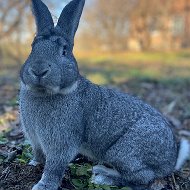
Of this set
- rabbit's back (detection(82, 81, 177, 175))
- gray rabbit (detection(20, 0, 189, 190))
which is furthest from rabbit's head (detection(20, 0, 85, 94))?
rabbit's back (detection(82, 81, 177, 175))

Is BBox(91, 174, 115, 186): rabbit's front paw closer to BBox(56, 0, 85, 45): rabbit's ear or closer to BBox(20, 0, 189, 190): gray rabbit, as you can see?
BBox(20, 0, 189, 190): gray rabbit

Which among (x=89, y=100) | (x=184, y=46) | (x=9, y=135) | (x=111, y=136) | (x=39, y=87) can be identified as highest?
(x=39, y=87)

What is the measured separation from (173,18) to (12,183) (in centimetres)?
2627

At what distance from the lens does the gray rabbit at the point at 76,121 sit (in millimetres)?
3398

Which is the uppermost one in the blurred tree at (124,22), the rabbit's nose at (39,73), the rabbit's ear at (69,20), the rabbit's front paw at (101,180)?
the rabbit's ear at (69,20)

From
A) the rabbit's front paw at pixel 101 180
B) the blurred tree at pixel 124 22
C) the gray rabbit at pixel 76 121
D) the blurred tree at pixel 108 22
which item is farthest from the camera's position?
A: the blurred tree at pixel 124 22

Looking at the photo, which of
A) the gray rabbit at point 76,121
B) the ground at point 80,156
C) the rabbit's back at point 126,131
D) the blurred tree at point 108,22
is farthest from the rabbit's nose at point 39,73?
the blurred tree at point 108,22

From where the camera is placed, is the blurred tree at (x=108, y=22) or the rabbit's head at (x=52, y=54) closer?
the rabbit's head at (x=52, y=54)

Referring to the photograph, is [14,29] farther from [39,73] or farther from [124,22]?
[124,22]

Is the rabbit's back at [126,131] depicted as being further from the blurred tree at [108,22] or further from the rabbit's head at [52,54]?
the blurred tree at [108,22]

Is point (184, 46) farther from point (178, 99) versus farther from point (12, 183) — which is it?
point (12, 183)

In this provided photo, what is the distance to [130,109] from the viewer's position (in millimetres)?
4051

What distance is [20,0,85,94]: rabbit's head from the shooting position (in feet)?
10.6

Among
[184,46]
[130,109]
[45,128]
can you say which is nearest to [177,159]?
[130,109]
